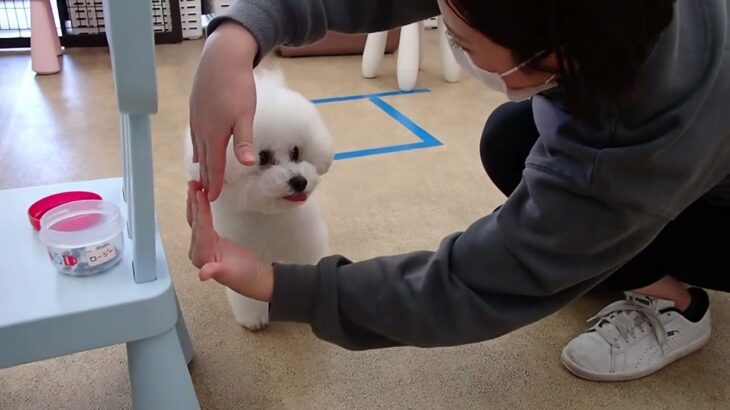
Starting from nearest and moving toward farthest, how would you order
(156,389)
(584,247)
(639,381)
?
(584,247)
(156,389)
(639,381)

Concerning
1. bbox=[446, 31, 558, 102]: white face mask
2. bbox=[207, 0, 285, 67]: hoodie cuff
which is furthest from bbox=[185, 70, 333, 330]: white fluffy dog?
bbox=[446, 31, 558, 102]: white face mask

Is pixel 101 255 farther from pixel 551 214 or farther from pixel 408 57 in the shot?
pixel 408 57

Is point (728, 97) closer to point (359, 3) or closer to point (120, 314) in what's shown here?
point (359, 3)

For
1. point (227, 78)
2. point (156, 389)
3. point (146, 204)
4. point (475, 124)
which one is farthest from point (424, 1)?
point (475, 124)

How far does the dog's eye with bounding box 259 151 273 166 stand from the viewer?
83 cm

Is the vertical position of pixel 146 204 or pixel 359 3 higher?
pixel 359 3

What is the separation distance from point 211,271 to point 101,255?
14cm

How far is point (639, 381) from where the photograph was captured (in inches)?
32.9

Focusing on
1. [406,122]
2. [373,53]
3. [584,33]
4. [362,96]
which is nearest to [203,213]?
[584,33]

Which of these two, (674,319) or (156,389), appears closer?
(156,389)

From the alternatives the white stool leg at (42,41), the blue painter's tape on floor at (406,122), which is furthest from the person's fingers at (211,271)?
the white stool leg at (42,41)

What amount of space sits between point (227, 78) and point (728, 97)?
1.32 feet

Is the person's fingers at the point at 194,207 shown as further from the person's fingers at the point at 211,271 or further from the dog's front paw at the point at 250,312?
the dog's front paw at the point at 250,312

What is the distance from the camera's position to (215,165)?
534 millimetres
